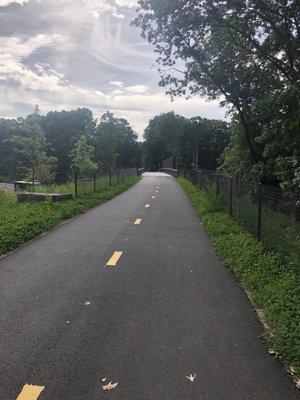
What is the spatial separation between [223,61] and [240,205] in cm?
1467

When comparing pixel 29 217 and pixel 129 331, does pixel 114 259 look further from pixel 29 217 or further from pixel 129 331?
pixel 29 217

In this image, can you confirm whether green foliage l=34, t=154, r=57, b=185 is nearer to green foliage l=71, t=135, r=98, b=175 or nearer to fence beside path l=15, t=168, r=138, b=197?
fence beside path l=15, t=168, r=138, b=197

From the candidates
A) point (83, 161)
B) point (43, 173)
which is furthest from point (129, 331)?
point (83, 161)

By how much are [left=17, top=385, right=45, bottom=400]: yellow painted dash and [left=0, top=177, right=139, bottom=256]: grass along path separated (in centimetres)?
645

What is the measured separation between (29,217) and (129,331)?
974cm

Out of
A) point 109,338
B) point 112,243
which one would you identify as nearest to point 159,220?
point 112,243

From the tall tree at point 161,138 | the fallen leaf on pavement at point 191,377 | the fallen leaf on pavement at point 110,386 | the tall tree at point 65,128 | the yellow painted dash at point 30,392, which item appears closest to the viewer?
the yellow painted dash at point 30,392

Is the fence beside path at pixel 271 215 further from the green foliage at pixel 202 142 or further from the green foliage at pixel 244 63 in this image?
the green foliage at pixel 202 142

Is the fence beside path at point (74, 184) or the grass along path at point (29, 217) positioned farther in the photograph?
the fence beside path at point (74, 184)

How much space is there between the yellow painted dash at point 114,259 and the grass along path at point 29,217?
2.46 meters

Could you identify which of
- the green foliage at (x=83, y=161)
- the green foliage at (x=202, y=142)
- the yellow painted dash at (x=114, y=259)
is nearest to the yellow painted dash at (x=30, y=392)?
the yellow painted dash at (x=114, y=259)

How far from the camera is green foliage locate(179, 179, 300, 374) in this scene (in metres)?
5.19

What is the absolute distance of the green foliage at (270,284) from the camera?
17.0 ft

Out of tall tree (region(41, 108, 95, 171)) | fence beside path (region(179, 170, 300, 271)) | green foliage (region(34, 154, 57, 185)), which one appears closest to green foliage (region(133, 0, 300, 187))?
fence beside path (region(179, 170, 300, 271))
